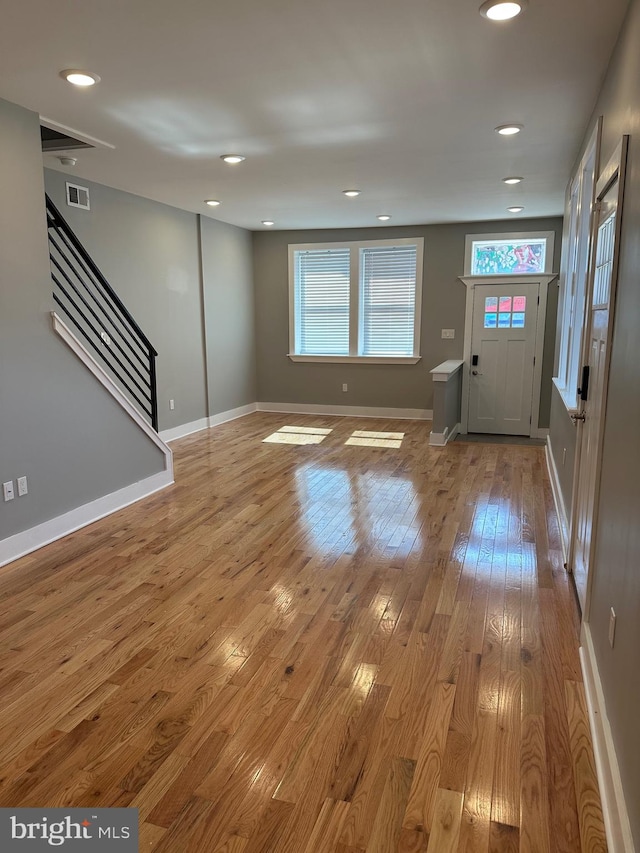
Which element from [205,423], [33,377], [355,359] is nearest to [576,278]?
[33,377]

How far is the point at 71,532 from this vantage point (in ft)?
13.0

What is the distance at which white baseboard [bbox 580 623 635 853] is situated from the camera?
150 centimetres

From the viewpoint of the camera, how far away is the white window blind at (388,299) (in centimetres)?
812

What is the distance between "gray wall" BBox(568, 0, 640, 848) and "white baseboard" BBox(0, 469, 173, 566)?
3.17 m

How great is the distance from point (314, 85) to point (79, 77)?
4.03ft

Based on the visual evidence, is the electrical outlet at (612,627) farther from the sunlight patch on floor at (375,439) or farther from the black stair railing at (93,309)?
the sunlight patch on floor at (375,439)

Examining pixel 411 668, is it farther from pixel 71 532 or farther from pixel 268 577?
pixel 71 532

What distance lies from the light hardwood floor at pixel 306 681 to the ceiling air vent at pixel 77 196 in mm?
2842

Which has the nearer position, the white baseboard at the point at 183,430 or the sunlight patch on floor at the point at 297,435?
the white baseboard at the point at 183,430

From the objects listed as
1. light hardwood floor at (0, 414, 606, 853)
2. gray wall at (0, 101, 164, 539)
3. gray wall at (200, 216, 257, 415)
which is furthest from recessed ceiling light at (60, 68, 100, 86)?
gray wall at (200, 216, 257, 415)

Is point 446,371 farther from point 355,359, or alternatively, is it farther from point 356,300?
point 356,300

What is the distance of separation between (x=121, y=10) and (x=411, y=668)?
2968mm

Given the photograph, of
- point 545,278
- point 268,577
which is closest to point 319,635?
point 268,577

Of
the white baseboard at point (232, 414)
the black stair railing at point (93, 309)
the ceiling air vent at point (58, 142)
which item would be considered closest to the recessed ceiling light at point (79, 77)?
the ceiling air vent at point (58, 142)
